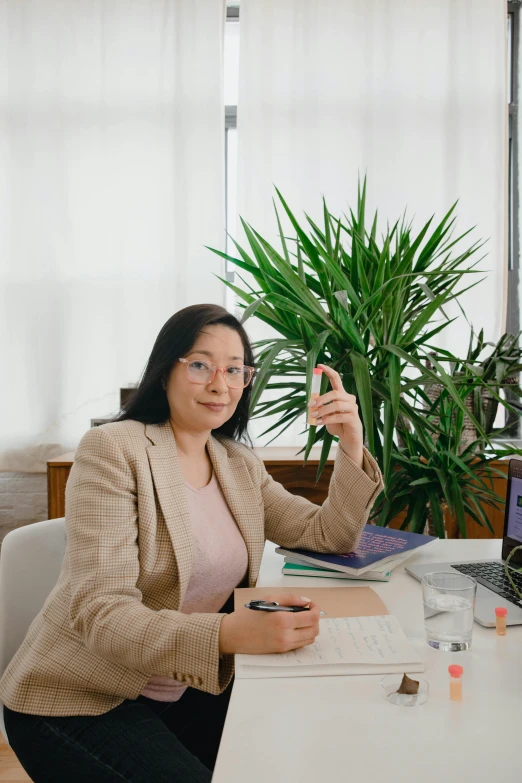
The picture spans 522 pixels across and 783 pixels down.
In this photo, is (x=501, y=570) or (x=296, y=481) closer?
(x=501, y=570)

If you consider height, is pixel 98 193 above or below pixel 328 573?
above

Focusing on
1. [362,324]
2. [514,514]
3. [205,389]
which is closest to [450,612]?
[514,514]

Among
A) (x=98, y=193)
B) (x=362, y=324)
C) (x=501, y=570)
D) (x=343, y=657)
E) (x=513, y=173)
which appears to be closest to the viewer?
(x=343, y=657)

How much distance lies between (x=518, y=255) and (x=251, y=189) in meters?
1.34

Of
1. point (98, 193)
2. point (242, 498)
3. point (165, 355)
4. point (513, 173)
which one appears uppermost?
point (513, 173)

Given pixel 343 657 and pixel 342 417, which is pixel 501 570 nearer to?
pixel 342 417

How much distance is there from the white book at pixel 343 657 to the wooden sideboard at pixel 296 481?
1.65m

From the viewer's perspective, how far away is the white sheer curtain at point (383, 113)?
10.4ft

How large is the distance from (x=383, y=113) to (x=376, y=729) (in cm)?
297

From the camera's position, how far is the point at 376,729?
0.78 metres

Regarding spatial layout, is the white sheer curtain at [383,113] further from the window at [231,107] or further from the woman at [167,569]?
the woman at [167,569]

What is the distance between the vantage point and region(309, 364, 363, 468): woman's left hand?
1447 mm

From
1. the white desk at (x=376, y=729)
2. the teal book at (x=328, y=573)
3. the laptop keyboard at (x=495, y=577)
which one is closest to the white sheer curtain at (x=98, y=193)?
the teal book at (x=328, y=573)

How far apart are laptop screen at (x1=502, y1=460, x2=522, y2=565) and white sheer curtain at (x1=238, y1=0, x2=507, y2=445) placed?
172 centimetres
